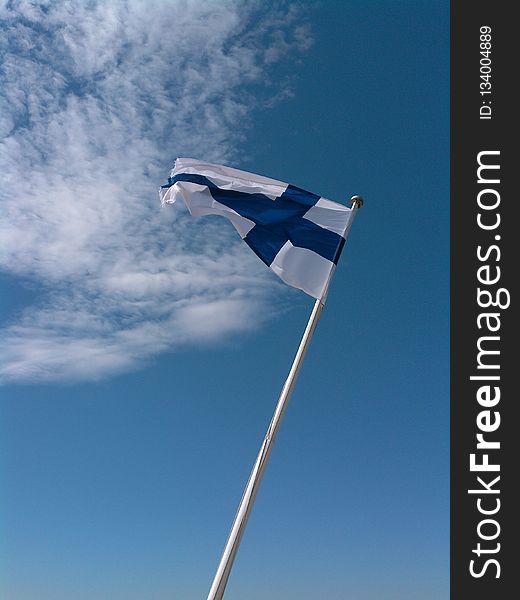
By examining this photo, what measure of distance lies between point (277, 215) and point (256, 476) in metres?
7.71

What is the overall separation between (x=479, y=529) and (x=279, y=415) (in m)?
6.10

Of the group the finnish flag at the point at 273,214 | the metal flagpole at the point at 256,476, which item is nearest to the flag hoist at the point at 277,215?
the finnish flag at the point at 273,214

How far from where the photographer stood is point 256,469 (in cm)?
1540

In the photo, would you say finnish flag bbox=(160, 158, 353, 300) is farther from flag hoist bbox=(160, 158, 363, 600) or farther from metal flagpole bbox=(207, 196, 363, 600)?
metal flagpole bbox=(207, 196, 363, 600)

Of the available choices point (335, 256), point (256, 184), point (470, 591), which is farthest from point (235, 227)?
point (470, 591)

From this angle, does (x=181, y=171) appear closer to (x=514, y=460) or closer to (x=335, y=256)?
(x=335, y=256)

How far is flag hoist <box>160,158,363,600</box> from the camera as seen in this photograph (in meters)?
18.8

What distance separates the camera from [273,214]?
19.9 meters

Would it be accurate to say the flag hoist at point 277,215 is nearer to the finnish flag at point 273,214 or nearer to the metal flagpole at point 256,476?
the finnish flag at point 273,214

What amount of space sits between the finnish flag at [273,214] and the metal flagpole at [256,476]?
1703 mm

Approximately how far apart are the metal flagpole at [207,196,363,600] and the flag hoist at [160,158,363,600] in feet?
3.29

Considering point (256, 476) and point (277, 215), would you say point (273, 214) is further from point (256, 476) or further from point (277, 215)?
point (256, 476)

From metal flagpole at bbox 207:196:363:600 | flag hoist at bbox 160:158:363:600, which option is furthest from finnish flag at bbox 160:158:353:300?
metal flagpole at bbox 207:196:363:600

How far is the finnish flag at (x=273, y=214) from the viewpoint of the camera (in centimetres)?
1889
